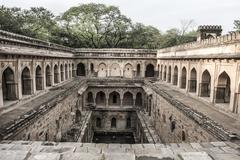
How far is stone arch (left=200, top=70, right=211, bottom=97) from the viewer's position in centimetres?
1436

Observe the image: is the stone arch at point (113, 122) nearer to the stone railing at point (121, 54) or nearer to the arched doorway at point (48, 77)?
the stone railing at point (121, 54)

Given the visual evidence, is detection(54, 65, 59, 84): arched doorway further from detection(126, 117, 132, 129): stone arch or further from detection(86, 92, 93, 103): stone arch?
detection(126, 117, 132, 129): stone arch

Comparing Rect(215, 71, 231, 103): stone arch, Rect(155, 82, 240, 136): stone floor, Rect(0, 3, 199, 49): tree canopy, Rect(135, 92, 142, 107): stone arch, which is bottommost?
Rect(135, 92, 142, 107): stone arch

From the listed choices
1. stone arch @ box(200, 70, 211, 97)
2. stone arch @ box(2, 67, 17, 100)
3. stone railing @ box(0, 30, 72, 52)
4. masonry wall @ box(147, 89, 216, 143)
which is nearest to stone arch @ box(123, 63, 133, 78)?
masonry wall @ box(147, 89, 216, 143)

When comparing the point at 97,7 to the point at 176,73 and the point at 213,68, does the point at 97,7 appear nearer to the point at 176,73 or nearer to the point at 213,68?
the point at 176,73

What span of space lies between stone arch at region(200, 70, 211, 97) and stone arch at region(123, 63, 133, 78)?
1631 cm

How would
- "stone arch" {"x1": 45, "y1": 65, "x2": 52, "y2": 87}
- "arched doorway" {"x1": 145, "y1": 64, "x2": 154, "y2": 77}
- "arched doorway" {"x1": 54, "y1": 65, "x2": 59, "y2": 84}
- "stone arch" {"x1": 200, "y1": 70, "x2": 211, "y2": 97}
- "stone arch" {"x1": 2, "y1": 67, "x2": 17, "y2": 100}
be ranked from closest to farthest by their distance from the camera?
1. "stone arch" {"x1": 2, "y1": 67, "x2": 17, "y2": 100}
2. "stone arch" {"x1": 200, "y1": 70, "x2": 211, "y2": 97}
3. "stone arch" {"x1": 45, "y1": 65, "x2": 52, "y2": 87}
4. "arched doorway" {"x1": 54, "y1": 65, "x2": 59, "y2": 84}
5. "arched doorway" {"x1": 145, "y1": 64, "x2": 154, "y2": 77}

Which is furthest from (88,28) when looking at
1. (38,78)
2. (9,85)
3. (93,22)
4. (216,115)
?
(216,115)

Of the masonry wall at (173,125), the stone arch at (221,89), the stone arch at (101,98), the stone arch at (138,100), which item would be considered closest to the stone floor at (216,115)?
the stone arch at (221,89)

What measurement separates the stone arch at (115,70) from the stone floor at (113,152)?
24424 mm

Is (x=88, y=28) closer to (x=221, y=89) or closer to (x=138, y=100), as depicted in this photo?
(x=138, y=100)

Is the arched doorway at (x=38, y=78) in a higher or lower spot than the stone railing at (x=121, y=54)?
lower

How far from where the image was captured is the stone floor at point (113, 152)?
5082 millimetres

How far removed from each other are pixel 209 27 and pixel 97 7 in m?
17.5
